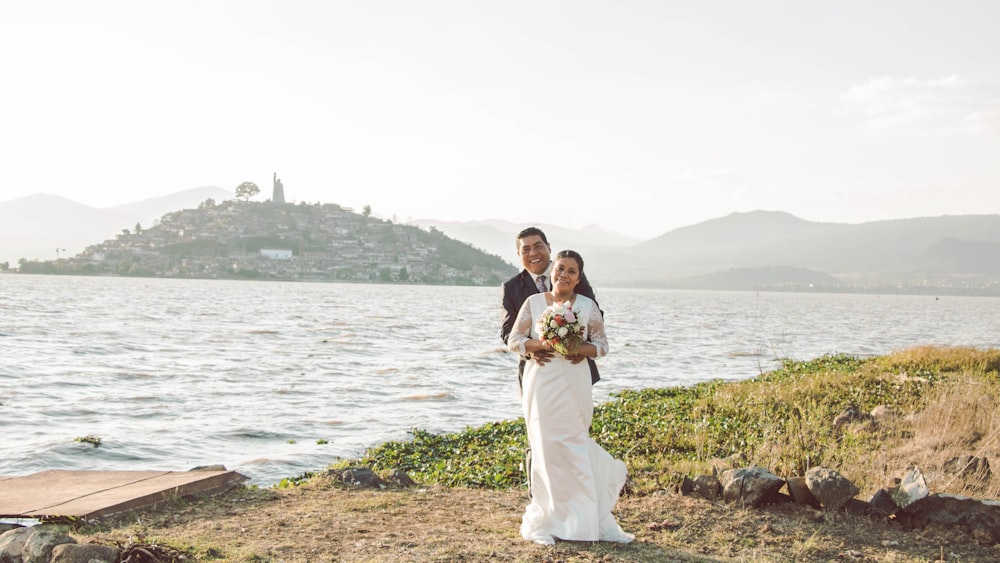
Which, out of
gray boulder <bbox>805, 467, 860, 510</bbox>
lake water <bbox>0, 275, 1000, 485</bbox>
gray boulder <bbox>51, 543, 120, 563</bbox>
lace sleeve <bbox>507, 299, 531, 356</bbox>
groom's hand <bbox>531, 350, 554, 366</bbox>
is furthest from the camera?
lake water <bbox>0, 275, 1000, 485</bbox>

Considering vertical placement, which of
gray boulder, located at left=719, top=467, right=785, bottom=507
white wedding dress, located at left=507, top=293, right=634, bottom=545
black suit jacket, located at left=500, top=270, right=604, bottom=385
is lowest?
gray boulder, located at left=719, top=467, right=785, bottom=507

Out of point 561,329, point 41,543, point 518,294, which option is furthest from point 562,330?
point 41,543

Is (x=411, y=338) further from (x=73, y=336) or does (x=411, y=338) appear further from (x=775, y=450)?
(x=775, y=450)

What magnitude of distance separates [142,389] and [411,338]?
23.0 metres

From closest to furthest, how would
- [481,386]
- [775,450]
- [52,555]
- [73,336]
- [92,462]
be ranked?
[52,555], [775,450], [92,462], [481,386], [73,336]

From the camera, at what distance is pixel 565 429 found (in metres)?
7.41

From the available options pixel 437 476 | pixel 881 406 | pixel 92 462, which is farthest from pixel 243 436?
pixel 881 406

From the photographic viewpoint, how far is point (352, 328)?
170 ft

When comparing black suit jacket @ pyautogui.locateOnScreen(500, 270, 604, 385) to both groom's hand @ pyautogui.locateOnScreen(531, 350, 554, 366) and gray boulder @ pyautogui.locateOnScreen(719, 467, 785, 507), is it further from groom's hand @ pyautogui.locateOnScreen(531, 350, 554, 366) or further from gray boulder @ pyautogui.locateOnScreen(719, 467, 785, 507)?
gray boulder @ pyautogui.locateOnScreen(719, 467, 785, 507)

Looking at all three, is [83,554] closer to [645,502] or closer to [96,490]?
[96,490]

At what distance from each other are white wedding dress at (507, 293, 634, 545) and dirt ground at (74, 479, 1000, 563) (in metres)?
0.21

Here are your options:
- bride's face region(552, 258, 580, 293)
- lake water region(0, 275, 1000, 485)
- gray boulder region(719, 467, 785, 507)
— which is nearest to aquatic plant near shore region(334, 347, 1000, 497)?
gray boulder region(719, 467, 785, 507)

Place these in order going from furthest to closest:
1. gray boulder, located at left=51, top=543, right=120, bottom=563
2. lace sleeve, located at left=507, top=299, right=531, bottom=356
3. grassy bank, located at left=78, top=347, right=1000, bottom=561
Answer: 1. lace sleeve, located at left=507, top=299, right=531, bottom=356
2. grassy bank, located at left=78, top=347, right=1000, bottom=561
3. gray boulder, located at left=51, top=543, right=120, bottom=563

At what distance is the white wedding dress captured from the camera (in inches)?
290
